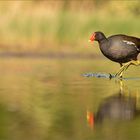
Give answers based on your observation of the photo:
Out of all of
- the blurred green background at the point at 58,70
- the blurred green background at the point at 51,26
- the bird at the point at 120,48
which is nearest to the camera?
the blurred green background at the point at 58,70

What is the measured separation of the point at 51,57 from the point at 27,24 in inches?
81.3

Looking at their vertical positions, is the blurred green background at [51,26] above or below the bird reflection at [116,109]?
above

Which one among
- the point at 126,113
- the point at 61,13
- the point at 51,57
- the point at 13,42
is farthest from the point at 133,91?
the point at 61,13

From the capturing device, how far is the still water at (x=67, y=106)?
7.29m

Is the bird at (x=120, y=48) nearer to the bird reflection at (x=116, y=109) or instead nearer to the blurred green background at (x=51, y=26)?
the bird reflection at (x=116, y=109)

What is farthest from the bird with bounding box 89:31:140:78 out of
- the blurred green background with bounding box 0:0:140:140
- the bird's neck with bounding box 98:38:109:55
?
the blurred green background with bounding box 0:0:140:140

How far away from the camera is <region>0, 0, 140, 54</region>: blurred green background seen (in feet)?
68.7

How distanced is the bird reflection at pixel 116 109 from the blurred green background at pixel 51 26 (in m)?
10.6

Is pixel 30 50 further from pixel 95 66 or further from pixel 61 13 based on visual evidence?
pixel 95 66

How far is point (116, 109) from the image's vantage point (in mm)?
8898

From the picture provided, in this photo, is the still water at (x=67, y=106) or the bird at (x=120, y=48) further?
the bird at (x=120, y=48)

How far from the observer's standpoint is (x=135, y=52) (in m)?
13.6

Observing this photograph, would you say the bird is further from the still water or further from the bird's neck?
the still water

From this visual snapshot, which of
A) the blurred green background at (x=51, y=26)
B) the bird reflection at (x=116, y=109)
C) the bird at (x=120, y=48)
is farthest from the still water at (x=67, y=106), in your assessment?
the blurred green background at (x=51, y=26)
